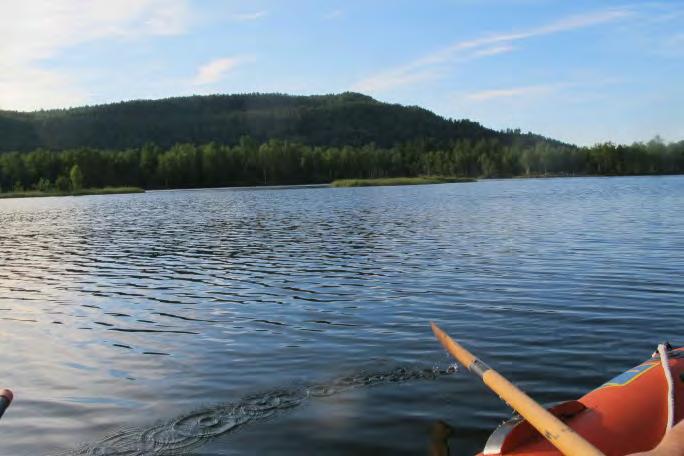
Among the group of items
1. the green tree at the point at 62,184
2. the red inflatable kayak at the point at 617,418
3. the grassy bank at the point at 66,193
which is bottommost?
the red inflatable kayak at the point at 617,418

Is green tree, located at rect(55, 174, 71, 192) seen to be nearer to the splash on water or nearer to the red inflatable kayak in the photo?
the splash on water

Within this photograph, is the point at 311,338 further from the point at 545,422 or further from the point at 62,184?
the point at 62,184

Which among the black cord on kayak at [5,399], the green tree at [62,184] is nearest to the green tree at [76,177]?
the green tree at [62,184]

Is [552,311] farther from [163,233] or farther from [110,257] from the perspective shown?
[163,233]

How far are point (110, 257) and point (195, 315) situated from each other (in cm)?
1502

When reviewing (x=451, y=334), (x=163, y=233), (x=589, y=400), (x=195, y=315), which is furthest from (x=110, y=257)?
(x=589, y=400)

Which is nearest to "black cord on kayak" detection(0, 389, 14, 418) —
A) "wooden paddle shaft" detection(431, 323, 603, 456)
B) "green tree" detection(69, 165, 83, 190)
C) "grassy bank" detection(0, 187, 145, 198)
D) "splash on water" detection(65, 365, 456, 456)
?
"splash on water" detection(65, 365, 456, 456)

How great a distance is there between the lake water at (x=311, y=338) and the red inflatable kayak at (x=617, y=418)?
1802 millimetres

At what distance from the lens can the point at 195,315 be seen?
1628 cm

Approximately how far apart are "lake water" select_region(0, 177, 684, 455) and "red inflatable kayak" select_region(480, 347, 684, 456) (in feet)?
5.91

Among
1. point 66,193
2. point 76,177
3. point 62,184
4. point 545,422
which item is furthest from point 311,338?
point 62,184

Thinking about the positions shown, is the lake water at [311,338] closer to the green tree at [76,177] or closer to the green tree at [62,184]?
the green tree at [76,177]

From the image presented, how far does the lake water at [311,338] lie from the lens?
884 cm

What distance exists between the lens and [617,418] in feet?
21.5
